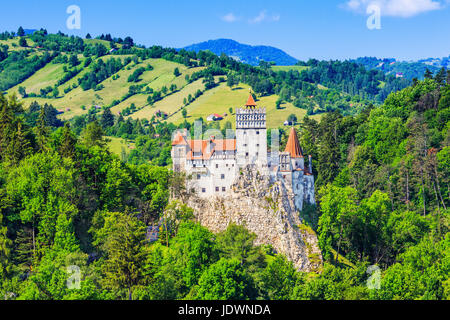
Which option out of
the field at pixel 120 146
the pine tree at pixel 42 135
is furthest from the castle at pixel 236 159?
the field at pixel 120 146

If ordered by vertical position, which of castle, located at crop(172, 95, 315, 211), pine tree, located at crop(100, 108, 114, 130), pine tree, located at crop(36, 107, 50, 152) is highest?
pine tree, located at crop(100, 108, 114, 130)

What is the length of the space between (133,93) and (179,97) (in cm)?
2523

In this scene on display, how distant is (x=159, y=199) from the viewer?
235ft

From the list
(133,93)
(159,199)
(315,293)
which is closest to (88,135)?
(159,199)

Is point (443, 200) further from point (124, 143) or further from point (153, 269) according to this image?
point (124, 143)

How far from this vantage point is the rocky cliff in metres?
68.8

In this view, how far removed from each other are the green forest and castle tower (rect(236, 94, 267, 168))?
31.1 ft

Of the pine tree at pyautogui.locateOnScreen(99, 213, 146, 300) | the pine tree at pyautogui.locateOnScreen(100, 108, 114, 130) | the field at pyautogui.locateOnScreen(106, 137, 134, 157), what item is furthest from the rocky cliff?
the pine tree at pyautogui.locateOnScreen(100, 108, 114, 130)

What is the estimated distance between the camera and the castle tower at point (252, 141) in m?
70.4

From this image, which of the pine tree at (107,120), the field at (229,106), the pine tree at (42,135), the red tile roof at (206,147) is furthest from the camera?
the field at (229,106)

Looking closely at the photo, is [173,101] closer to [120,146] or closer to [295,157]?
[120,146]

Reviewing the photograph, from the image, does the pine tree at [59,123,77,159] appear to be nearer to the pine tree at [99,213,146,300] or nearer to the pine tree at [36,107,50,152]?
the pine tree at [36,107,50,152]

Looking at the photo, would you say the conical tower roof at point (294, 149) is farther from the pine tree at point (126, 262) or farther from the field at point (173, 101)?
the field at point (173, 101)

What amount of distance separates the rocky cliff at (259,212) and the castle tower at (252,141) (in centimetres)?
159
